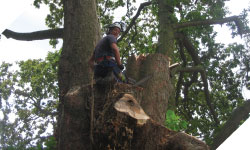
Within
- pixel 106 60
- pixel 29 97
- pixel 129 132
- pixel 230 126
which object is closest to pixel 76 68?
pixel 106 60

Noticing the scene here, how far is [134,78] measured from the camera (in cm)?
518

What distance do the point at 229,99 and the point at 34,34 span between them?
8813 millimetres

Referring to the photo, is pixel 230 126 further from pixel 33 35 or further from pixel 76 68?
pixel 33 35

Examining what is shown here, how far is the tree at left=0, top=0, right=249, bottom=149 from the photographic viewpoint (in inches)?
169

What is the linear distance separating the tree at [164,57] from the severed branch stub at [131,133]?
290mm

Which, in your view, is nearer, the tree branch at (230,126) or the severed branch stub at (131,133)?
the severed branch stub at (131,133)

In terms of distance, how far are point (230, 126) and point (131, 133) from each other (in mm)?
4197

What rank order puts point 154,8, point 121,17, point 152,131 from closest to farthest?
point 152,131, point 154,8, point 121,17

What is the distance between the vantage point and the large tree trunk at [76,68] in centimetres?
320

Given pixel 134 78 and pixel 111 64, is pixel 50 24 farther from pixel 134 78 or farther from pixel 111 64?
pixel 111 64

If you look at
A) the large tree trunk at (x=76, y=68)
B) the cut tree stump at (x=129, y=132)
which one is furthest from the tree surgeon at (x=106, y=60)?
the cut tree stump at (x=129, y=132)

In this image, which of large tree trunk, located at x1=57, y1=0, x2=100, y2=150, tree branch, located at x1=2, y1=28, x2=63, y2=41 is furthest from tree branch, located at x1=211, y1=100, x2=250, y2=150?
tree branch, located at x1=2, y1=28, x2=63, y2=41

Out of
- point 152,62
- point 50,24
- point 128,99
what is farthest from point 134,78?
point 50,24

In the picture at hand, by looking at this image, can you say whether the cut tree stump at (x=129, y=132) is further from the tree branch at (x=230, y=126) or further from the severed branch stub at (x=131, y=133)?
the tree branch at (x=230, y=126)
